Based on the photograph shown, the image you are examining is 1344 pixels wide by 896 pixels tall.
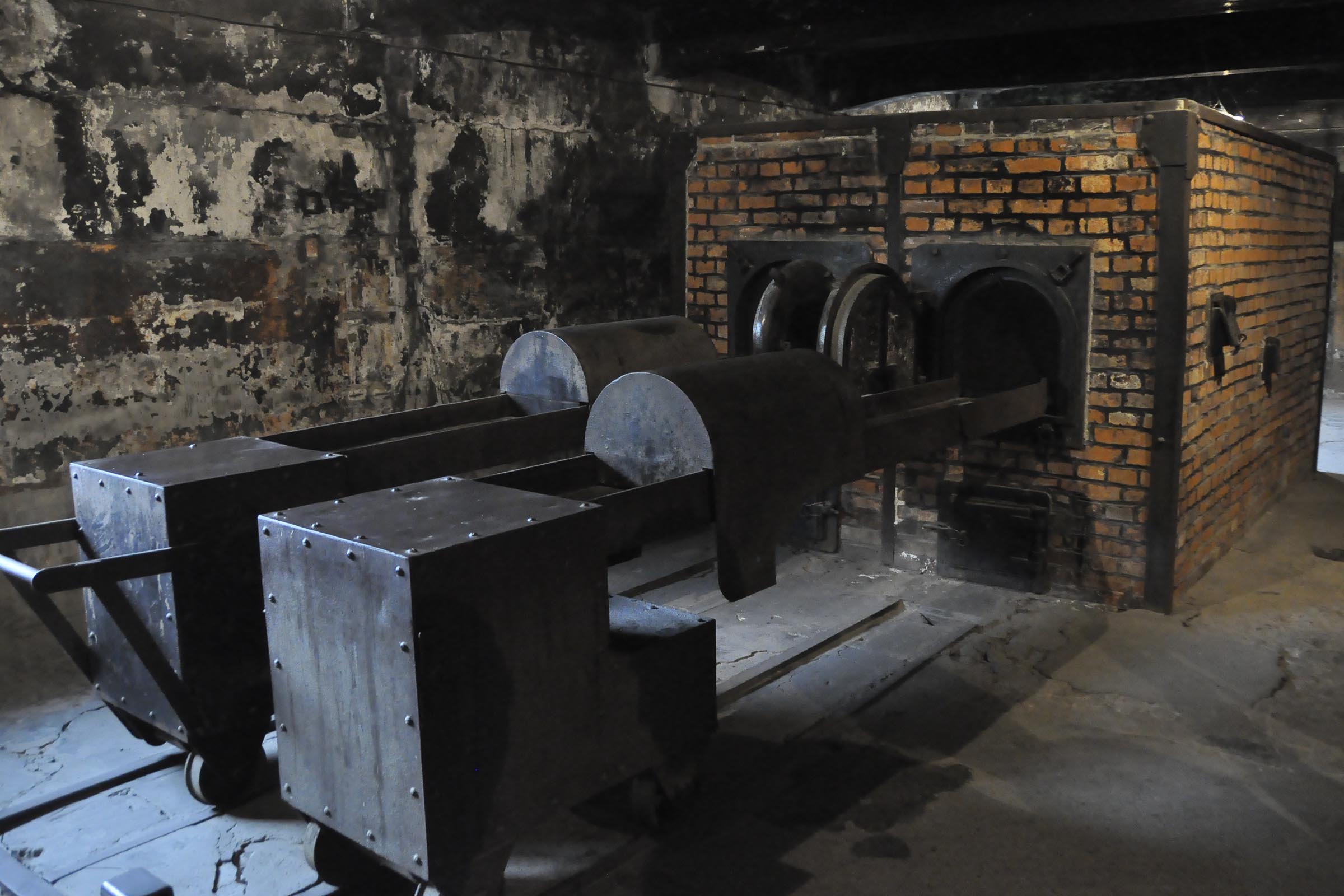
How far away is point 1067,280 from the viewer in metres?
4.30

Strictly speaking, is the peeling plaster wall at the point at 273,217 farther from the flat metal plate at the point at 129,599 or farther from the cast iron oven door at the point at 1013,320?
the cast iron oven door at the point at 1013,320

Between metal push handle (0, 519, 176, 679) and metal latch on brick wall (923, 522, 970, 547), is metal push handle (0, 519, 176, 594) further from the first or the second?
metal latch on brick wall (923, 522, 970, 547)

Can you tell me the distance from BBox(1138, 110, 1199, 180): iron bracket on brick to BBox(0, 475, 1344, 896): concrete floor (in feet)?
5.56

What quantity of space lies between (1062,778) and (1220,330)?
228 cm

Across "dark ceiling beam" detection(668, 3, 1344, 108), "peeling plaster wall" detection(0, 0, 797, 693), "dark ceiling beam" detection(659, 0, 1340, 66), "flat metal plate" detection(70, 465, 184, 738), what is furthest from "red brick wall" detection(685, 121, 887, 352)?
"flat metal plate" detection(70, 465, 184, 738)

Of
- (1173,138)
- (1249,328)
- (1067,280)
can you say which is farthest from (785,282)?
(1249,328)

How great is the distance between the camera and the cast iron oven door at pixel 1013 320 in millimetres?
4320

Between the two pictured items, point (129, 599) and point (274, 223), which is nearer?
point (129, 599)

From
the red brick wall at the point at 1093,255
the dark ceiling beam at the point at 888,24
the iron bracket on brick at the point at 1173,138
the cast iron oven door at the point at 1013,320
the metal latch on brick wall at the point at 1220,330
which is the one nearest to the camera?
the iron bracket on brick at the point at 1173,138

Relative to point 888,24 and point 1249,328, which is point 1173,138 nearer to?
point 1249,328

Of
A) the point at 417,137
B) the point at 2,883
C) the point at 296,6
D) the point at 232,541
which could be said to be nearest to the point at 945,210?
the point at 417,137

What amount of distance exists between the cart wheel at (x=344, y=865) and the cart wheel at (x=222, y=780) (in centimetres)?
46

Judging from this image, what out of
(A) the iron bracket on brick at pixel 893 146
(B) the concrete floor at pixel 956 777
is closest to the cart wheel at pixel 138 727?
(B) the concrete floor at pixel 956 777

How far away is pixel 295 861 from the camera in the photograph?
2.65m
